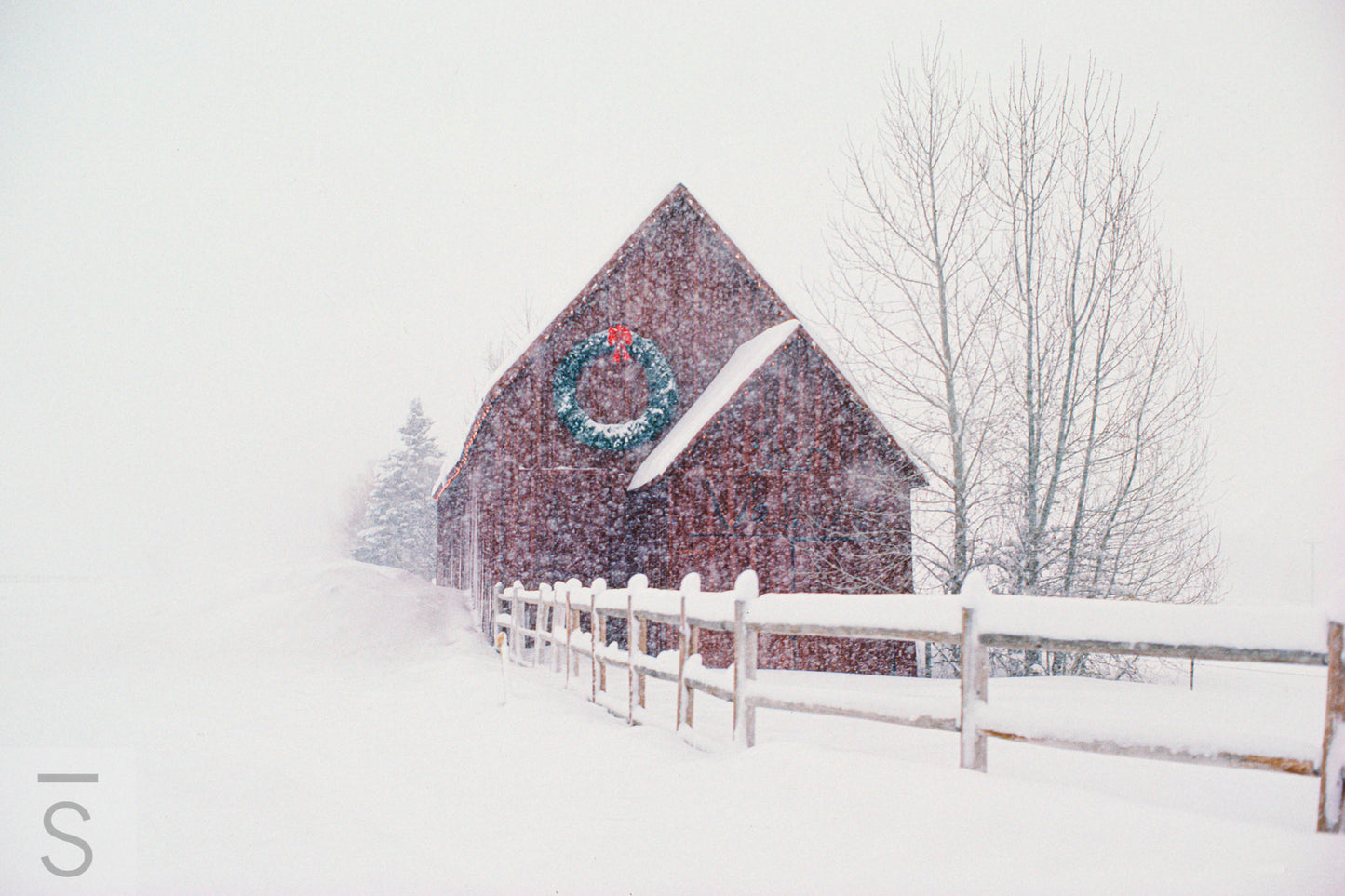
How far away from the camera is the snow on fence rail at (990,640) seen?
3.31 m

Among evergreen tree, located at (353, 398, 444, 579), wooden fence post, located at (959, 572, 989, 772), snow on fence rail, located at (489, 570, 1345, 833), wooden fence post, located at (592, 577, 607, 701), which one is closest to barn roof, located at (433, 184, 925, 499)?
wooden fence post, located at (592, 577, 607, 701)

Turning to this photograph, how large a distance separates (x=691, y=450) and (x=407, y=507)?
37428 mm

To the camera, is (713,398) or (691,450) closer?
(691,450)

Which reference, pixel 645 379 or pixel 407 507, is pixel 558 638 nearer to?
pixel 645 379

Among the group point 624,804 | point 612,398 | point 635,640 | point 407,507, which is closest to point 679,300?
point 612,398

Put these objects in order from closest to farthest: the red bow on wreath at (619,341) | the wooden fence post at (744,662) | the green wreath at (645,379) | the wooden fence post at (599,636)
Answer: the wooden fence post at (744,662)
the wooden fence post at (599,636)
the green wreath at (645,379)
the red bow on wreath at (619,341)

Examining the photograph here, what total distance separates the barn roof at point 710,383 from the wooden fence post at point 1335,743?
9715 millimetres

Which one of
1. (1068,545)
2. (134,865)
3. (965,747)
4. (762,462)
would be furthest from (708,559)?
(134,865)

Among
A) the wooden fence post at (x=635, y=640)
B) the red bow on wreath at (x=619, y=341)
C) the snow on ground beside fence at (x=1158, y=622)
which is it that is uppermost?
the red bow on wreath at (x=619, y=341)

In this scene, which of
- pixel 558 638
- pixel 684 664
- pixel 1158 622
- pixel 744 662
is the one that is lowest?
pixel 558 638

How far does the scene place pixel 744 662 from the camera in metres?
5.57

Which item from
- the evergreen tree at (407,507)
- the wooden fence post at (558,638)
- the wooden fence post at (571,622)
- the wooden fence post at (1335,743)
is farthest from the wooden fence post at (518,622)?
the evergreen tree at (407,507)

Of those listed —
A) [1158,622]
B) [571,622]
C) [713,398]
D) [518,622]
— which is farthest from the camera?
[713,398]

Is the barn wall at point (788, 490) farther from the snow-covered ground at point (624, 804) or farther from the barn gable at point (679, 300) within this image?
the snow-covered ground at point (624, 804)
